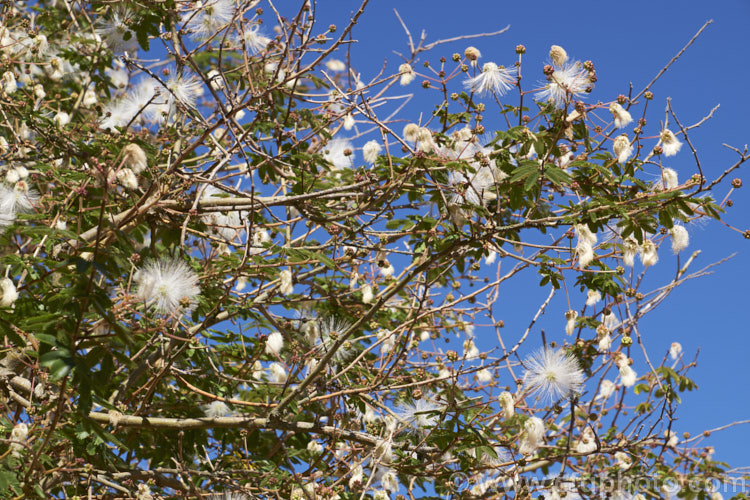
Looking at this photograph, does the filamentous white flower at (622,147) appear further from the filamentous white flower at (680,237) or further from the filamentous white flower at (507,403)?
the filamentous white flower at (507,403)

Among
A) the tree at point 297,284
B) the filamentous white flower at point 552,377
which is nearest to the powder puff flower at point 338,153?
the tree at point 297,284

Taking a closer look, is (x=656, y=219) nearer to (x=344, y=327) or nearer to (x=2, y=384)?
(x=344, y=327)

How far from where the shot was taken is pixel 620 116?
3.69 m

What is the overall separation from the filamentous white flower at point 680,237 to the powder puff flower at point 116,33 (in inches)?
144

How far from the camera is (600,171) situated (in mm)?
3639

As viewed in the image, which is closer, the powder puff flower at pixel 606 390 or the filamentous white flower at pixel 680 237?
the filamentous white flower at pixel 680 237

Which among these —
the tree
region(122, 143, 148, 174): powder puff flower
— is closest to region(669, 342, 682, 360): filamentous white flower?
the tree

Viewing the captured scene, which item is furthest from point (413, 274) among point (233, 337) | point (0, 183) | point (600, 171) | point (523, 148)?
point (0, 183)

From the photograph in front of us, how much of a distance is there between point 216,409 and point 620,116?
2911 mm

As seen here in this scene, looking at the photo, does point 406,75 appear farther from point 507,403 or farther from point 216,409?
point 216,409

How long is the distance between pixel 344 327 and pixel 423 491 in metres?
1.23

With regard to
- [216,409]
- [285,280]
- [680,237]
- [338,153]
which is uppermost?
[338,153]

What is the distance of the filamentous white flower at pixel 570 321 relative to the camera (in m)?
4.49

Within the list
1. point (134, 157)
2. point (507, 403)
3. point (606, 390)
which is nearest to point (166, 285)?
point (134, 157)
